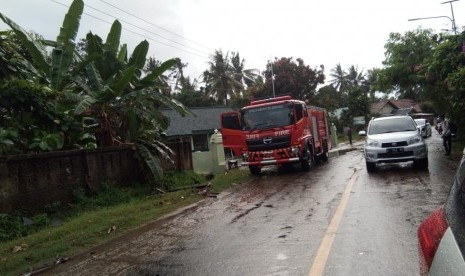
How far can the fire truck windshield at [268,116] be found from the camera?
1650 centimetres

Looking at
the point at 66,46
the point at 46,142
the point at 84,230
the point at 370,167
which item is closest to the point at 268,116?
the point at 370,167

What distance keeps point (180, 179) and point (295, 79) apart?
3700cm

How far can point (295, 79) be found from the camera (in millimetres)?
49844

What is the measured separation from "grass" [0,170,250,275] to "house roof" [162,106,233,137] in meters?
22.1

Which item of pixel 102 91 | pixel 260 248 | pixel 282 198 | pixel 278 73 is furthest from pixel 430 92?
pixel 278 73

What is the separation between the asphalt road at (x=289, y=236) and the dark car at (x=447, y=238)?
248cm

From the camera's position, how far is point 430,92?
84.4ft

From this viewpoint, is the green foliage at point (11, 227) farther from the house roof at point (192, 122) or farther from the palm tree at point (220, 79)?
the palm tree at point (220, 79)

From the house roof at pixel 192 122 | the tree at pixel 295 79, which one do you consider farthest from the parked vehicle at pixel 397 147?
the tree at pixel 295 79

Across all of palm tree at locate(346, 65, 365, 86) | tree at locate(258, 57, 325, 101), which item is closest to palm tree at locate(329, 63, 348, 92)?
palm tree at locate(346, 65, 365, 86)

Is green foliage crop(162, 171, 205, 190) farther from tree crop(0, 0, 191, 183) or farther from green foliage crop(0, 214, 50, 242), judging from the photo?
green foliage crop(0, 214, 50, 242)

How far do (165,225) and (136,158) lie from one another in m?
4.84

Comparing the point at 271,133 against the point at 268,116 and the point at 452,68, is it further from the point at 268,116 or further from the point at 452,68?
the point at 452,68

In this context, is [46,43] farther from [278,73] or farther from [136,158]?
[278,73]
